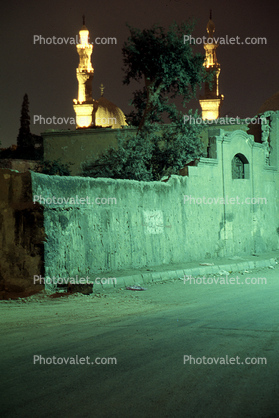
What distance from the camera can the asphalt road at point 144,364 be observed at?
3762 mm

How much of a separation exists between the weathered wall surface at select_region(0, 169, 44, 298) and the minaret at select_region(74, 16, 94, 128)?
136 feet

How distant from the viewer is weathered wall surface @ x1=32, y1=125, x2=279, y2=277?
996cm

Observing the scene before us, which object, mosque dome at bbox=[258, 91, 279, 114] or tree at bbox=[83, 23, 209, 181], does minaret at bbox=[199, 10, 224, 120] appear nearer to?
mosque dome at bbox=[258, 91, 279, 114]

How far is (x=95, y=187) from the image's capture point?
1080cm

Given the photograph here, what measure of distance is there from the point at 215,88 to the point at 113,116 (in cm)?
1037

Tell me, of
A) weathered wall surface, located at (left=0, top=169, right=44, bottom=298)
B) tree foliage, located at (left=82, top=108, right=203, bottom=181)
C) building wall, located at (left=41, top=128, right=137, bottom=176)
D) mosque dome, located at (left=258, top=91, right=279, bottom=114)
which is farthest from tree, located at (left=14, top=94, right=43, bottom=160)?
weathered wall surface, located at (left=0, top=169, right=44, bottom=298)

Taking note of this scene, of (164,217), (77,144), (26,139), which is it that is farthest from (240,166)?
(26,139)

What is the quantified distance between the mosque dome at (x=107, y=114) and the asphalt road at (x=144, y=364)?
41.9 metres

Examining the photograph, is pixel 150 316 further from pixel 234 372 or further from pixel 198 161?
pixel 198 161

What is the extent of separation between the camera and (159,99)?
29.9 metres

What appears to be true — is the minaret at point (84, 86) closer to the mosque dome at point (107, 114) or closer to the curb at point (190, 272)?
the mosque dome at point (107, 114)

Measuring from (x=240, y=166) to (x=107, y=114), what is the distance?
3281 cm

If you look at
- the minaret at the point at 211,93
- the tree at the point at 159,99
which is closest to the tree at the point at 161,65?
the tree at the point at 159,99

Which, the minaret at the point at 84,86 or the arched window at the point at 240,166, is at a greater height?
the minaret at the point at 84,86
